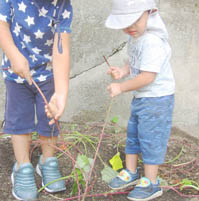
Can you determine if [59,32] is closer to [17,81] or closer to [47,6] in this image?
[47,6]

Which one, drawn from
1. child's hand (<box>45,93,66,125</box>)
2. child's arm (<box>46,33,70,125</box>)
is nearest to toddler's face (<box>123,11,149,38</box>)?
child's arm (<box>46,33,70,125</box>)

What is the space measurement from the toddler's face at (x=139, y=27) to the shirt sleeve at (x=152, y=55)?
0.06 meters

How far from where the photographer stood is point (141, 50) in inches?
58.4

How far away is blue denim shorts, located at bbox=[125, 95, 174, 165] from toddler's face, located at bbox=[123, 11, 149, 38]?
1.00ft

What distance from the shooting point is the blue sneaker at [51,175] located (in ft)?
5.32

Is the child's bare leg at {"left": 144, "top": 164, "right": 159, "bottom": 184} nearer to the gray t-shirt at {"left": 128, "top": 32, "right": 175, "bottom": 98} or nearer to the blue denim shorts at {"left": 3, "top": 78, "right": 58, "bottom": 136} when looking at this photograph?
the gray t-shirt at {"left": 128, "top": 32, "right": 175, "bottom": 98}

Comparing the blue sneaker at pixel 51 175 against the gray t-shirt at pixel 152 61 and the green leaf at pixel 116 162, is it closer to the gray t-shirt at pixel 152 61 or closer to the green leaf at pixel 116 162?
the green leaf at pixel 116 162

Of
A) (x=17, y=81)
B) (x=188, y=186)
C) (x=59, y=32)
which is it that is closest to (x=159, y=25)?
(x=59, y=32)

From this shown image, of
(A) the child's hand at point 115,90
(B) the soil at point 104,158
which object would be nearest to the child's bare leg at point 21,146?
(B) the soil at point 104,158

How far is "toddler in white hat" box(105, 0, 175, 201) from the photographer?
1.44 m

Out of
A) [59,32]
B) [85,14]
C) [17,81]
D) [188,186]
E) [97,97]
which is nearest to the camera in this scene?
[59,32]

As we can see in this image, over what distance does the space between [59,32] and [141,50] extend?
37 centimetres

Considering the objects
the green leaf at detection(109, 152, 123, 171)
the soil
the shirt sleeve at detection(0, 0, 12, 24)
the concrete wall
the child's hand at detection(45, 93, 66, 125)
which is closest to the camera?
the child's hand at detection(45, 93, 66, 125)

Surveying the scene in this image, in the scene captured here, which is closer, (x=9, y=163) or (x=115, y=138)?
(x=9, y=163)
